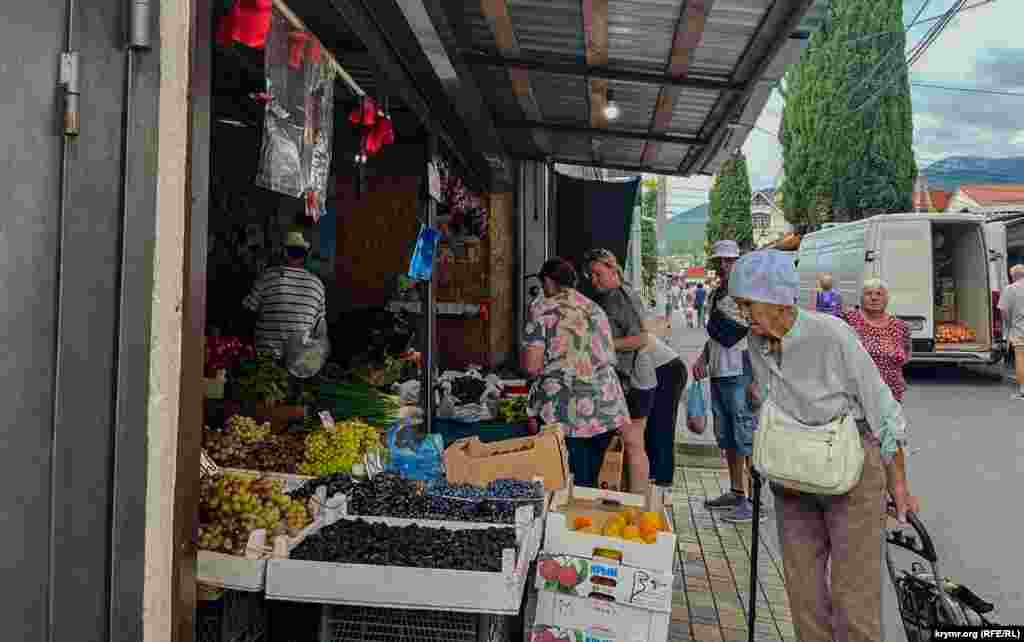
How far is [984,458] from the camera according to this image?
28.0 ft

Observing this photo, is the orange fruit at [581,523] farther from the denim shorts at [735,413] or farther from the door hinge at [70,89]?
the denim shorts at [735,413]

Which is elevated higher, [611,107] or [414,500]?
[611,107]

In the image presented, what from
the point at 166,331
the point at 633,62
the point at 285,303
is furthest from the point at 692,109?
A: the point at 166,331

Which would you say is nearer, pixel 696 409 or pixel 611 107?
pixel 611 107

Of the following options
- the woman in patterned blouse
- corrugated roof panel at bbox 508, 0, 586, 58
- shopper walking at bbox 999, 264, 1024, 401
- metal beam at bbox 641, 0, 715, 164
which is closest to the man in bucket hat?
the woman in patterned blouse

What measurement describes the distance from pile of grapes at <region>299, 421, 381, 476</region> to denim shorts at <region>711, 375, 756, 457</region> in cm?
325

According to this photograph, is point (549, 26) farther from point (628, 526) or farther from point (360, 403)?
point (628, 526)

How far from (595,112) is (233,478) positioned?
5.47m

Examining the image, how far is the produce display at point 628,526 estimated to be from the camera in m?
3.54

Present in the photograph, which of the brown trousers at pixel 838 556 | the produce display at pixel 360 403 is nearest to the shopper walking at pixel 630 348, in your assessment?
the produce display at pixel 360 403

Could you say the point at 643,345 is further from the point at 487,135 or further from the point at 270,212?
the point at 270,212

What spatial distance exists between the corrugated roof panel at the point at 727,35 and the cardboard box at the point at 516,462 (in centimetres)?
Result: 271

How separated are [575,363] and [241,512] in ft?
8.87

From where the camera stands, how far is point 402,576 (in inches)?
110
